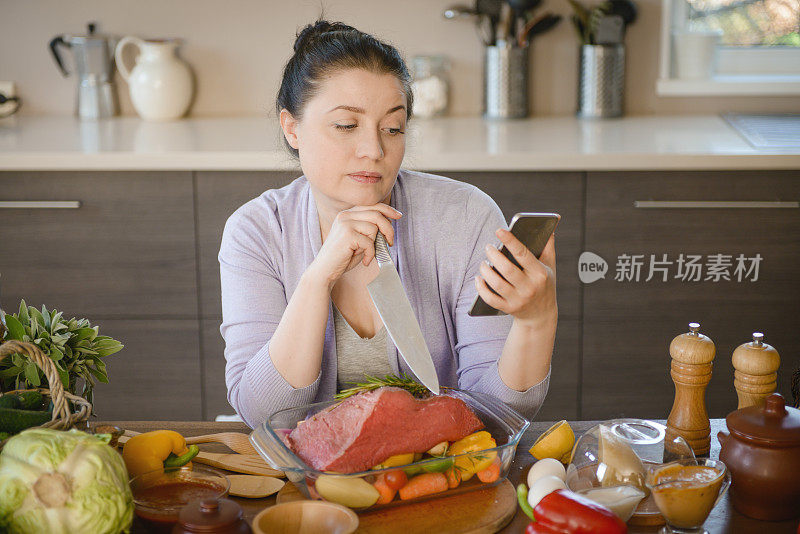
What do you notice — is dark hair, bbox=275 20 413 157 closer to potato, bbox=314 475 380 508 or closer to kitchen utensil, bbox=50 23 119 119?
potato, bbox=314 475 380 508

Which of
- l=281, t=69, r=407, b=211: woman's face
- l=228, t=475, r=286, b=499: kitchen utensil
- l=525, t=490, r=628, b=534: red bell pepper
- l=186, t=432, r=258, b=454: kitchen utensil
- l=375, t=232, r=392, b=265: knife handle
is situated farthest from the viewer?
l=281, t=69, r=407, b=211: woman's face

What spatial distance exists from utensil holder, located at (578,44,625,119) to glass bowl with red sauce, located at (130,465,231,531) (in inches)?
81.6

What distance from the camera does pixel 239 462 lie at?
1072mm

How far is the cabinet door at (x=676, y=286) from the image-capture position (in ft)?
7.45

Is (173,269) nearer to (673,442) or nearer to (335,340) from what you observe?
(335,340)

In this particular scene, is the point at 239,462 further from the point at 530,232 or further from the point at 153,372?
the point at 153,372

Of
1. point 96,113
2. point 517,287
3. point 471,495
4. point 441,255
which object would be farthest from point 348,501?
point 96,113

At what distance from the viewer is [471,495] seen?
1.00m

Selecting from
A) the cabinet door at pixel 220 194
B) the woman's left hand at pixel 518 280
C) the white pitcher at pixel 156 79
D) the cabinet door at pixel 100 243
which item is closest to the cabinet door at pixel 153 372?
the cabinet door at pixel 100 243

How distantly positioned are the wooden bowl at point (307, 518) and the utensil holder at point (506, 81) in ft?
6.76

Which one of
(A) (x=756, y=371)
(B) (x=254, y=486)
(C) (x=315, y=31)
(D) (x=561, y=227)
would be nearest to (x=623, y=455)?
(A) (x=756, y=371)

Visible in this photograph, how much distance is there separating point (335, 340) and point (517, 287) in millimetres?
444

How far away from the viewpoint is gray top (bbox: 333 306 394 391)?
1.51 m

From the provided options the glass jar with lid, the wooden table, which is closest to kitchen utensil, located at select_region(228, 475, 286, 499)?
the wooden table
